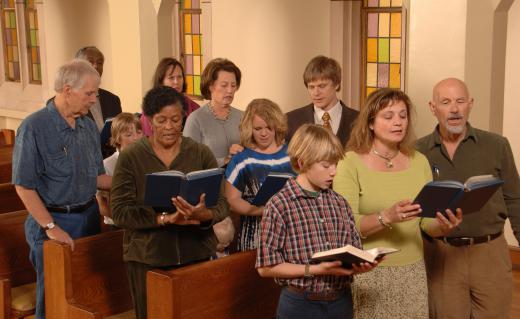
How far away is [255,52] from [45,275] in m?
4.76

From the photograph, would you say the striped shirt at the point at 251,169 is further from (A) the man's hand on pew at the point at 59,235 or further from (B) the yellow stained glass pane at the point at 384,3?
(B) the yellow stained glass pane at the point at 384,3

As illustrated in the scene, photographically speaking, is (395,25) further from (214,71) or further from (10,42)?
(10,42)

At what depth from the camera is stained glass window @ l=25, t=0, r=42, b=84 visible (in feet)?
42.9

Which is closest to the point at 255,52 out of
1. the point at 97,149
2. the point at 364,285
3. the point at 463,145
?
the point at 97,149

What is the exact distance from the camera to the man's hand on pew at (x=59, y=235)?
4.18 m

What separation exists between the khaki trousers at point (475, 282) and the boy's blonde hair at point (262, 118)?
1.14 meters

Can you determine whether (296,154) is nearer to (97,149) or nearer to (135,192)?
(135,192)

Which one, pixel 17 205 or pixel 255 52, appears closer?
pixel 17 205

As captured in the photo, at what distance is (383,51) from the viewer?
7.80m

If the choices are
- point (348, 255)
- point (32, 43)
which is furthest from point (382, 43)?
point (32, 43)

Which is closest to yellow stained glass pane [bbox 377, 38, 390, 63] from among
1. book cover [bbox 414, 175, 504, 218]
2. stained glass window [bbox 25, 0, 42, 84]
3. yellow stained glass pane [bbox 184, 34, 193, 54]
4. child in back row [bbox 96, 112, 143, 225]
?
yellow stained glass pane [bbox 184, 34, 193, 54]

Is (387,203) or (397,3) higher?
(397,3)

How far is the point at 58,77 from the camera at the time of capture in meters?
4.21

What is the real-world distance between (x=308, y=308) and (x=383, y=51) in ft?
16.7
